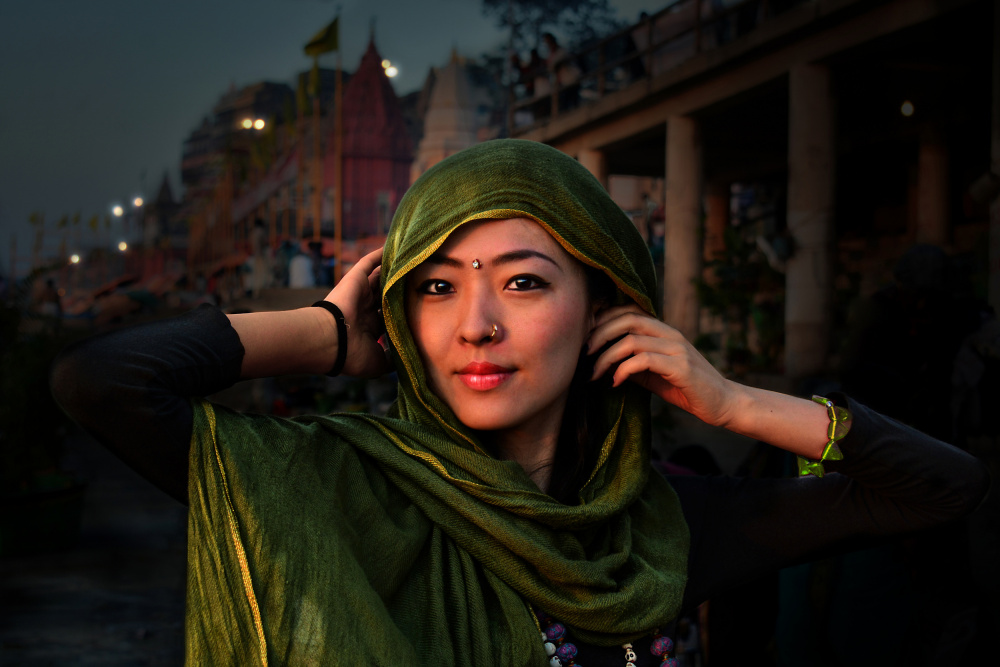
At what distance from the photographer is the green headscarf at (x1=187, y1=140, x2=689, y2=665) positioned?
1.20 m

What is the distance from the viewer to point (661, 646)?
157 cm

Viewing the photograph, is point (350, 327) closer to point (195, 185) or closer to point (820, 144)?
point (820, 144)

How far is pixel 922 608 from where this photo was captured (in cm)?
300

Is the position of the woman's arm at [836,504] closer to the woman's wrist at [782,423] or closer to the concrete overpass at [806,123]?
the woman's wrist at [782,423]

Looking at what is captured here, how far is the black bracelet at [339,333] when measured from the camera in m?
1.53

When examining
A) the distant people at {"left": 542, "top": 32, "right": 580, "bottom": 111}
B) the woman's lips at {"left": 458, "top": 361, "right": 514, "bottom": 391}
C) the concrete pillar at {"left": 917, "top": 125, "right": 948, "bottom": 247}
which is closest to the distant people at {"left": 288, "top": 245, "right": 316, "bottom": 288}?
the distant people at {"left": 542, "top": 32, "right": 580, "bottom": 111}

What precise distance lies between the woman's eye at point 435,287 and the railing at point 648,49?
872 cm

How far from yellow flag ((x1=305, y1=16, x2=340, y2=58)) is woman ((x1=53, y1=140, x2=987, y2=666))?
1196 centimetres

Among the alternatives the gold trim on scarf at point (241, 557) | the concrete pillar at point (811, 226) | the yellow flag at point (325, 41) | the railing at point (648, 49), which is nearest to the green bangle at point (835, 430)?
the gold trim on scarf at point (241, 557)

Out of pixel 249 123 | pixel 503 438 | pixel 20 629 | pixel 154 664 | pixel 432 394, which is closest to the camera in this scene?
pixel 432 394

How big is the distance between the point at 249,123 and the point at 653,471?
135ft

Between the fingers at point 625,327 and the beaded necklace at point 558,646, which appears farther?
the fingers at point 625,327

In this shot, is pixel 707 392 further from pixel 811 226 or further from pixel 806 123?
pixel 806 123

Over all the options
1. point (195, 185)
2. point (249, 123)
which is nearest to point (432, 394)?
point (249, 123)
